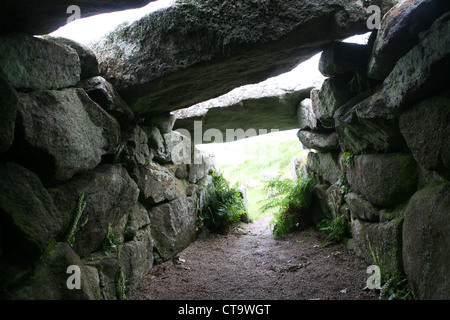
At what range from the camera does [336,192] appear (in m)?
4.79

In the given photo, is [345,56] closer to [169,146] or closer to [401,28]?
[401,28]

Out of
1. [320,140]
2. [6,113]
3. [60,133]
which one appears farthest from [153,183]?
[320,140]

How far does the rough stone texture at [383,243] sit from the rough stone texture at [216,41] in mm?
1892

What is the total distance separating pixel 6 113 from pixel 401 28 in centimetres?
280

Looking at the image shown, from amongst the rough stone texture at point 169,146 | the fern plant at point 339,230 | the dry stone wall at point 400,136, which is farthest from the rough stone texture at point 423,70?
the rough stone texture at point 169,146

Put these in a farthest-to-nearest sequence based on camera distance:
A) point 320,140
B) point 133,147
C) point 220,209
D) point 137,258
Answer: point 220,209
point 320,140
point 133,147
point 137,258

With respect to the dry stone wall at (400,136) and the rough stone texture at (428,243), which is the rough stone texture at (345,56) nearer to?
the dry stone wall at (400,136)

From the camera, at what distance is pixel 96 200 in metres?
2.71

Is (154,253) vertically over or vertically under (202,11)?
under

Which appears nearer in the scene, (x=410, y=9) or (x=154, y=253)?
(x=410, y=9)

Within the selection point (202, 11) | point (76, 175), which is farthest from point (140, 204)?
point (202, 11)

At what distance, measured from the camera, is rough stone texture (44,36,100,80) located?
266 centimetres
